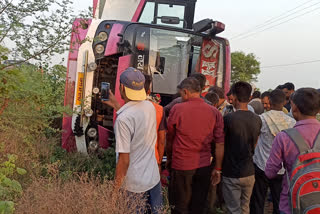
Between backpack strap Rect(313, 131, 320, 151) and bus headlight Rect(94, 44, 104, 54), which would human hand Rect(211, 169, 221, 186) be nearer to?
backpack strap Rect(313, 131, 320, 151)

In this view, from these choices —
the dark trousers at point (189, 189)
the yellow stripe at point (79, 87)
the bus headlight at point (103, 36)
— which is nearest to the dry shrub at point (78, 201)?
the dark trousers at point (189, 189)

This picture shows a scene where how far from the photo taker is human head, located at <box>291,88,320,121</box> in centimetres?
238

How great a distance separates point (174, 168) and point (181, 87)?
89 cm

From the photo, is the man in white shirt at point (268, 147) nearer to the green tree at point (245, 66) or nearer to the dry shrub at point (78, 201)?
the dry shrub at point (78, 201)

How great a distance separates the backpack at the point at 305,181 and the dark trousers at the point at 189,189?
1.23 m

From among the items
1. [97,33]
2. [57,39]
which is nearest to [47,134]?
[97,33]

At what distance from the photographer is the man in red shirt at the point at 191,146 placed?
332 cm

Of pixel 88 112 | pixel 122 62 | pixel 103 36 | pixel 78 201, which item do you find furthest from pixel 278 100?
pixel 103 36

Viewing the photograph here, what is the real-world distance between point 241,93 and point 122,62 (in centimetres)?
217

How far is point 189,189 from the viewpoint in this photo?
11.2 ft

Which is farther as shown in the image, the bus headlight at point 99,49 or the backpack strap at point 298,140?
the bus headlight at point 99,49

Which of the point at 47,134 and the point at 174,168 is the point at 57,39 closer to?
the point at 174,168

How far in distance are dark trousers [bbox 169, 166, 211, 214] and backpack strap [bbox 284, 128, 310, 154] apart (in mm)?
1246

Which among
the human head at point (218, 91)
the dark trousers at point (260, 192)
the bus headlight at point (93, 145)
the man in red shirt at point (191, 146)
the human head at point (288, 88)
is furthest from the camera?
the human head at point (288, 88)
